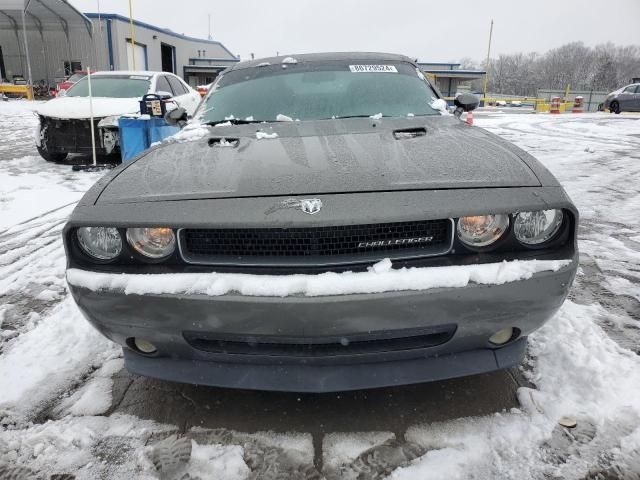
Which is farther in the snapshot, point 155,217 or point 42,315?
point 42,315

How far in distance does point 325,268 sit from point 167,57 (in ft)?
124

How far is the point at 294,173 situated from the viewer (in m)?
1.80

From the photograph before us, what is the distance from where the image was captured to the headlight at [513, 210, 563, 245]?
1677 mm

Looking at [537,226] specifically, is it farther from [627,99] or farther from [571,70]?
[571,70]

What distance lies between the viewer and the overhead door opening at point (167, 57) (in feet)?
112

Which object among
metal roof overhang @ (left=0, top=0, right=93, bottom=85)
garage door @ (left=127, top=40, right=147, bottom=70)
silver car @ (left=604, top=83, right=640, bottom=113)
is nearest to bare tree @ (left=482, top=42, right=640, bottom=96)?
silver car @ (left=604, top=83, right=640, bottom=113)

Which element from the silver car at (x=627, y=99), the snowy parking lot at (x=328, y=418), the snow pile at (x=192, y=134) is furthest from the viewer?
the silver car at (x=627, y=99)

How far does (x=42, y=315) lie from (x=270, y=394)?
162 cm

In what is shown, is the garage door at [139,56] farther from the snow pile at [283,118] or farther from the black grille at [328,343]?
the black grille at [328,343]

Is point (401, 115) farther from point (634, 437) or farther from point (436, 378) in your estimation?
point (634, 437)

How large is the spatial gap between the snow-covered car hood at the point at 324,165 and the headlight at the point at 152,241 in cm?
12

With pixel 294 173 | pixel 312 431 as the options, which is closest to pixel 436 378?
pixel 312 431

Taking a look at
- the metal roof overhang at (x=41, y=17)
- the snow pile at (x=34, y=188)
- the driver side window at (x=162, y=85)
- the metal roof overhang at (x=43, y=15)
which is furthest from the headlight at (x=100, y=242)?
the metal roof overhang at (x=43, y=15)

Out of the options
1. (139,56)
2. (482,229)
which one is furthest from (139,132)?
(139,56)
